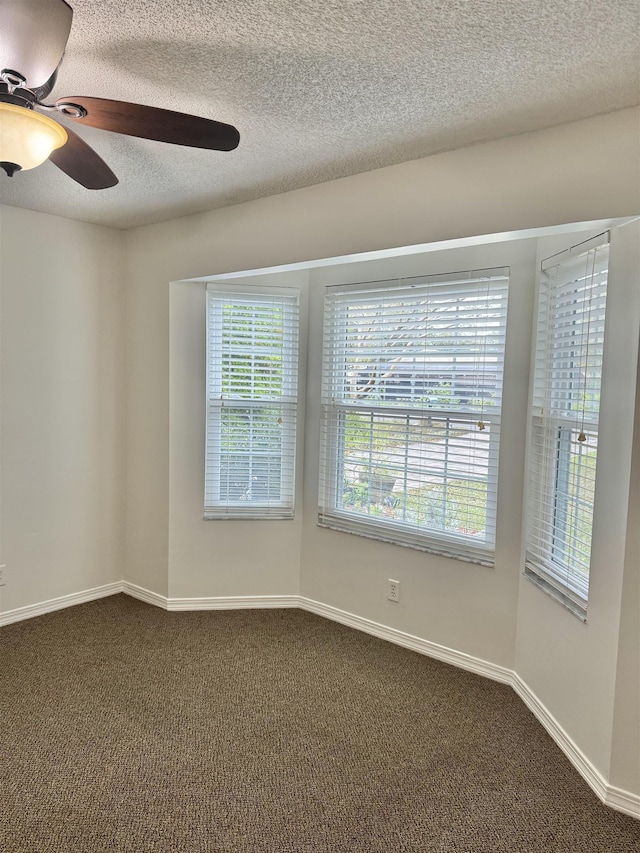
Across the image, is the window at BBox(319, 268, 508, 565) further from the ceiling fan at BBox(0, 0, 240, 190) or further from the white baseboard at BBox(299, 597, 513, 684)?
the ceiling fan at BBox(0, 0, 240, 190)

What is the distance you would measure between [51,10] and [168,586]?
10.3 ft

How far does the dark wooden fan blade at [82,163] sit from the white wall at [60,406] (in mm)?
1567

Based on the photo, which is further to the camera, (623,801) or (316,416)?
(316,416)

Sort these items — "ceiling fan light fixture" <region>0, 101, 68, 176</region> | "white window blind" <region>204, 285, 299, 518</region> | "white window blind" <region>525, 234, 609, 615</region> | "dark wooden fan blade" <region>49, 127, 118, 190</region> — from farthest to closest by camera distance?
1. "white window blind" <region>204, 285, 299, 518</region>
2. "white window blind" <region>525, 234, 609, 615</region>
3. "dark wooden fan blade" <region>49, 127, 118, 190</region>
4. "ceiling fan light fixture" <region>0, 101, 68, 176</region>

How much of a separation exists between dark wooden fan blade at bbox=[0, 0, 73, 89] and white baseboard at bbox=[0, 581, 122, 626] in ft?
10.1

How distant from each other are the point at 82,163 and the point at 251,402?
187 cm

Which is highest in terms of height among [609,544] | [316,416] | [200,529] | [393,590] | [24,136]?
[24,136]

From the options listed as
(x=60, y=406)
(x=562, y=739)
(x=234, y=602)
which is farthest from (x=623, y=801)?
(x=60, y=406)

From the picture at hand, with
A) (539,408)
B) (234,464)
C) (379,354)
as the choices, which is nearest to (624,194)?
(539,408)

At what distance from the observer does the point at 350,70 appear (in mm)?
1743

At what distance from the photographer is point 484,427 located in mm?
2863

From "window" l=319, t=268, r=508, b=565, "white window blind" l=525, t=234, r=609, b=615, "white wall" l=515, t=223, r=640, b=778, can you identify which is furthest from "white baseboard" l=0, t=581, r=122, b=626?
"white wall" l=515, t=223, r=640, b=778

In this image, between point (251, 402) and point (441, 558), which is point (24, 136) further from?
point (441, 558)

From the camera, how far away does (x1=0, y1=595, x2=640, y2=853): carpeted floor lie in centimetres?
183
